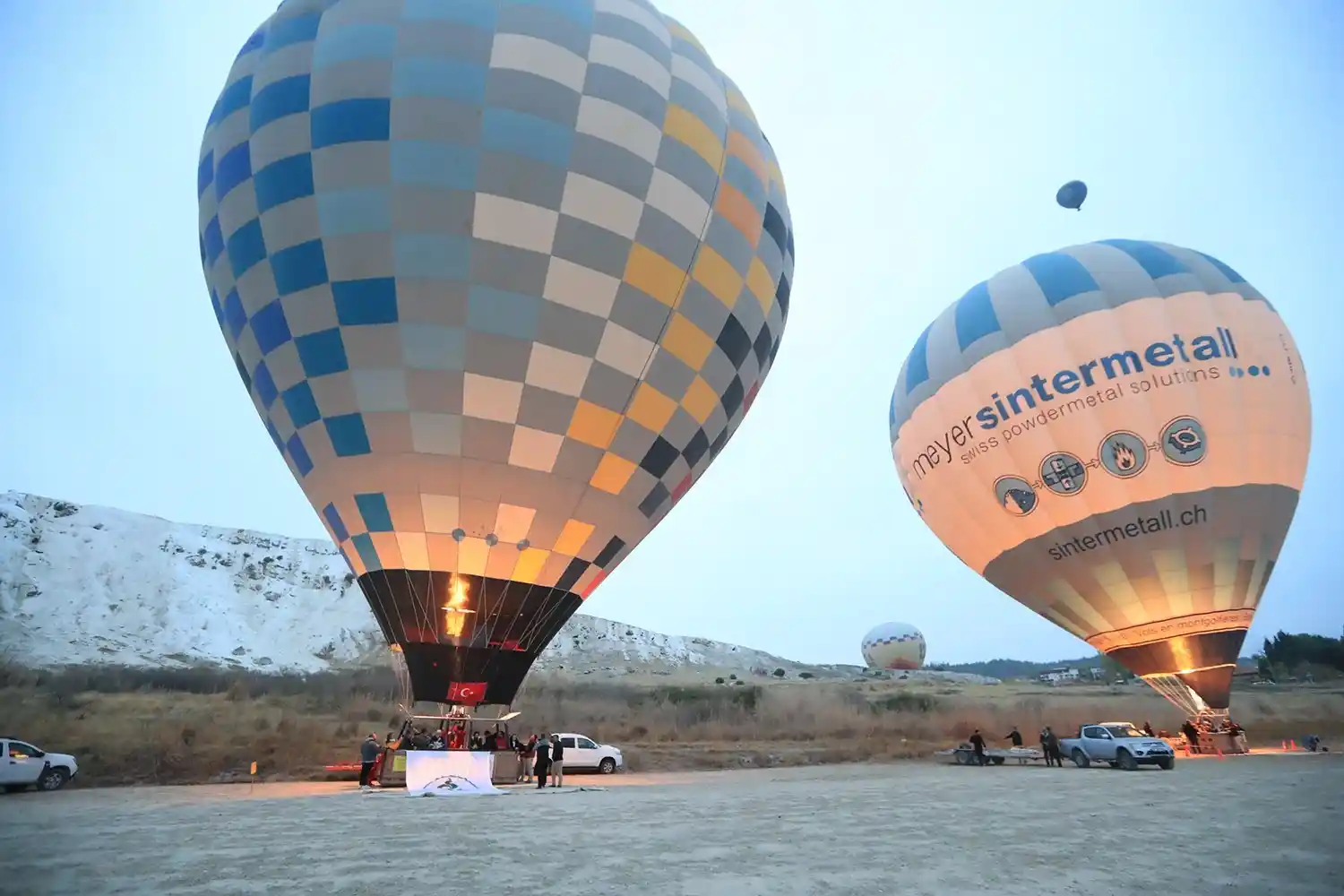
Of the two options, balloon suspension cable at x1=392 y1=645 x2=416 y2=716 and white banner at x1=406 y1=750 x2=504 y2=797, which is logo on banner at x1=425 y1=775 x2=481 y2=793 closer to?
white banner at x1=406 y1=750 x2=504 y2=797

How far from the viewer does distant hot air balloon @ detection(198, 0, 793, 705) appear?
977 cm

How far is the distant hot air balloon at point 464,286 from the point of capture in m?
9.77

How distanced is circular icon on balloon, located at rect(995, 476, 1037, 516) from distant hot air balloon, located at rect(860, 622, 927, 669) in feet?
161

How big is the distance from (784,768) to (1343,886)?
1328 centimetres

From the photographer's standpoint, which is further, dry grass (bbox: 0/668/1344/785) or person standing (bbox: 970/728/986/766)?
→ person standing (bbox: 970/728/986/766)

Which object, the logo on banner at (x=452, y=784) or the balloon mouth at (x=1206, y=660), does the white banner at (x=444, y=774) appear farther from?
the balloon mouth at (x=1206, y=660)

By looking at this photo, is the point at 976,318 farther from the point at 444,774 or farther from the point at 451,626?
the point at 444,774

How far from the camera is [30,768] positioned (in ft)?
39.4

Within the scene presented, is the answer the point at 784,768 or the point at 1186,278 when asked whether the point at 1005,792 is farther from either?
the point at 1186,278

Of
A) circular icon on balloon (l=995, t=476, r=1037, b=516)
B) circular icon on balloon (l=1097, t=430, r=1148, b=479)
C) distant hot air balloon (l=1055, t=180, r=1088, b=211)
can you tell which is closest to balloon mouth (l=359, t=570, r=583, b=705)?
circular icon on balloon (l=995, t=476, r=1037, b=516)

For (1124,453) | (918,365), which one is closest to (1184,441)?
(1124,453)

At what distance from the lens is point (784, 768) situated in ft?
54.0

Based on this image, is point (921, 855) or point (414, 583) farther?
point (414, 583)

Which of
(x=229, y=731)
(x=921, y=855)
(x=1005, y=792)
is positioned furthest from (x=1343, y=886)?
(x=229, y=731)
